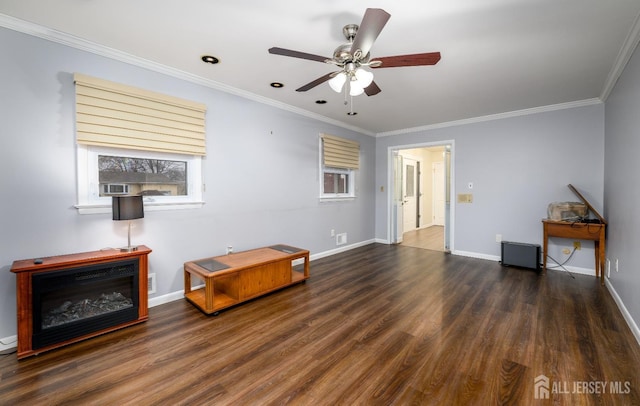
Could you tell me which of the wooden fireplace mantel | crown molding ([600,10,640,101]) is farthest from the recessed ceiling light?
crown molding ([600,10,640,101])

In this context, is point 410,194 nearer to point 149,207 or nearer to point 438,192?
point 438,192

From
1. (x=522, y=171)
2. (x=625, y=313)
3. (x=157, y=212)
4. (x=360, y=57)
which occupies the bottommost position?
(x=625, y=313)

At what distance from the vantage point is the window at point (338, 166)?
465 cm

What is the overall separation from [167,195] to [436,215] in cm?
805

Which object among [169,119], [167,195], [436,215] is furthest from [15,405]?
[436,215]

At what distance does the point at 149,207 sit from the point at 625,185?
15.2 feet

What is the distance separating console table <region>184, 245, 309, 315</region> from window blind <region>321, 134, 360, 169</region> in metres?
1.98

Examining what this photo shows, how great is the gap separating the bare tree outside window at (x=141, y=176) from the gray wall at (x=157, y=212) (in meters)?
0.23

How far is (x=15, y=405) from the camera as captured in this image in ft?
4.98

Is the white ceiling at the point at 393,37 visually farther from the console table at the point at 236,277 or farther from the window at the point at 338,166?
the console table at the point at 236,277

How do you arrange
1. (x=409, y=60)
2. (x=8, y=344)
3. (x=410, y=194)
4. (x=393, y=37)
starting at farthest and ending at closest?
(x=410, y=194) → (x=393, y=37) → (x=8, y=344) → (x=409, y=60)

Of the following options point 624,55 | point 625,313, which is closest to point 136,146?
point 624,55

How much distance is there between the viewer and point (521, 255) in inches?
160

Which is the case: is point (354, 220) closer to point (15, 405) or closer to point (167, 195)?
point (167, 195)
